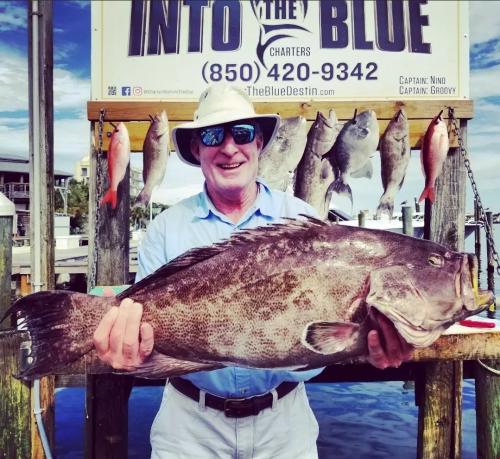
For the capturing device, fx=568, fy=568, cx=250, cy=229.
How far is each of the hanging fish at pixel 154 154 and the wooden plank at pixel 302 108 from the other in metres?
0.10

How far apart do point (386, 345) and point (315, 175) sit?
2540mm

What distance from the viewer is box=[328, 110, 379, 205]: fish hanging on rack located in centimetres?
405

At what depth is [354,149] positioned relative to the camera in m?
4.13

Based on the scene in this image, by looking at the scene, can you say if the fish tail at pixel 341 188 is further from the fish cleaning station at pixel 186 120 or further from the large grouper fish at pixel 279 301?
the large grouper fish at pixel 279 301

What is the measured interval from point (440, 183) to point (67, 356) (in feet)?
10.4

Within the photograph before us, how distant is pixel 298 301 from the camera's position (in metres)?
1.83

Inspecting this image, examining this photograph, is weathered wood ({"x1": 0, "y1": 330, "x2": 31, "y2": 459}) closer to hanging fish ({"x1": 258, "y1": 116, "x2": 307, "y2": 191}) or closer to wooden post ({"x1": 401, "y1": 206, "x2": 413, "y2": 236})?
hanging fish ({"x1": 258, "y1": 116, "x2": 307, "y2": 191})

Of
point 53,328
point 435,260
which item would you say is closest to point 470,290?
point 435,260

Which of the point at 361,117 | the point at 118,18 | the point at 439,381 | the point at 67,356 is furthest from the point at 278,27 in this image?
the point at 67,356

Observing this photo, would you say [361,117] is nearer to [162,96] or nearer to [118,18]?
[162,96]

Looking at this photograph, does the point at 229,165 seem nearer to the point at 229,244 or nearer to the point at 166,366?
the point at 229,244

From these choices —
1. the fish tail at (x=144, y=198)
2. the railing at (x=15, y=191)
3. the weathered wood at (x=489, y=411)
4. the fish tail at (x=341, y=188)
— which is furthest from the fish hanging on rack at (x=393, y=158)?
the railing at (x=15, y=191)

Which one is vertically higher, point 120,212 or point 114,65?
point 114,65

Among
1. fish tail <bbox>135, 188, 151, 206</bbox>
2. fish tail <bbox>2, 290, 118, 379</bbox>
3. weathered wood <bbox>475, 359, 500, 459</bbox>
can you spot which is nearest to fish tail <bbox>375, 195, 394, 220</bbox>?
weathered wood <bbox>475, 359, 500, 459</bbox>
